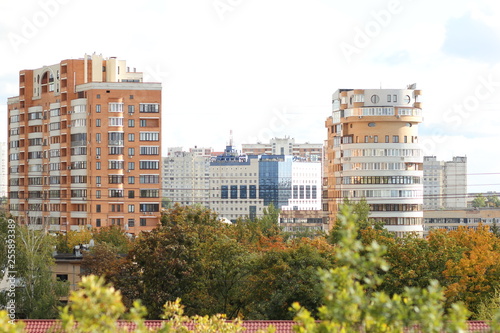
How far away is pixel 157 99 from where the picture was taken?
80.8 m

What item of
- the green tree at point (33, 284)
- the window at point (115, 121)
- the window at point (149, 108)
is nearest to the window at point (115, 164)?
Answer: the window at point (115, 121)

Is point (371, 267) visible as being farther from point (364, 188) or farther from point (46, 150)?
point (46, 150)

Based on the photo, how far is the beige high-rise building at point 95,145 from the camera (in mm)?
80000

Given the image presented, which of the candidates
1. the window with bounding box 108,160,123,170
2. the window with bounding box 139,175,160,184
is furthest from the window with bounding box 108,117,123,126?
the window with bounding box 139,175,160,184

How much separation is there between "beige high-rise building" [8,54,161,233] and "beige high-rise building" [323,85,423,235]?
1904 centimetres

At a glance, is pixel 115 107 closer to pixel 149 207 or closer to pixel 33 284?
pixel 149 207

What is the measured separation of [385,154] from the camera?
8006cm

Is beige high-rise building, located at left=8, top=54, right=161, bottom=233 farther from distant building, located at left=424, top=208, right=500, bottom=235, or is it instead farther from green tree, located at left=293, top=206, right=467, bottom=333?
distant building, located at left=424, top=208, right=500, bottom=235

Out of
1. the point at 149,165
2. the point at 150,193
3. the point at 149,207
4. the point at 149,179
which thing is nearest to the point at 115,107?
the point at 149,165

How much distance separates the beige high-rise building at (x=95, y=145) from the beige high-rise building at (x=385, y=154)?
1904 centimetres

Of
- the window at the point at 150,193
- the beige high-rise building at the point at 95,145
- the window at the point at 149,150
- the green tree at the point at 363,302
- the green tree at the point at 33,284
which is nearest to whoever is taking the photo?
the green tree at the point at 363,302

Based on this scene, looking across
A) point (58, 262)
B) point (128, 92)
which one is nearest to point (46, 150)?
point (128, 92)

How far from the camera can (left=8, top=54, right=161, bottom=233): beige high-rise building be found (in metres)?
80.0

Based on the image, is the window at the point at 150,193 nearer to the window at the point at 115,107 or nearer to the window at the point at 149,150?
the window at the point at 149,150
